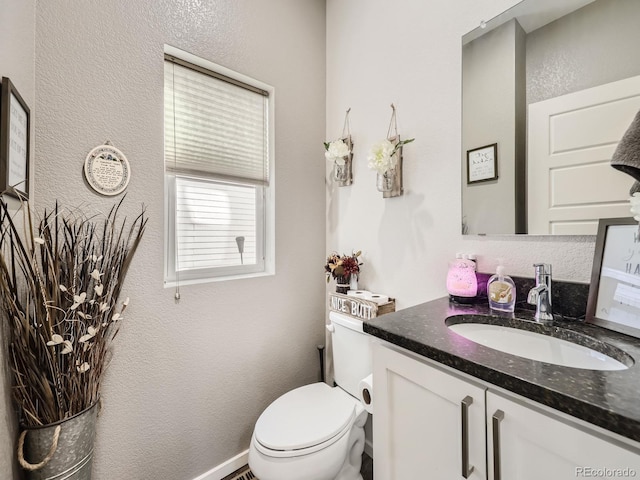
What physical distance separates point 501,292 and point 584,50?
830 millimetres

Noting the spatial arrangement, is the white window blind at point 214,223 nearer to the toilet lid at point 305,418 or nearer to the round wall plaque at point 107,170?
the round wall plaque at point 107,170

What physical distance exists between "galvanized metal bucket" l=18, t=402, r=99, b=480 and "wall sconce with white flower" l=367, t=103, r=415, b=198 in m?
1.51

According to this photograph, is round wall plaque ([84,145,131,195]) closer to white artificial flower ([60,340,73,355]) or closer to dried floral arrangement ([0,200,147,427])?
dried floral arrangement ([0,200,147,427])

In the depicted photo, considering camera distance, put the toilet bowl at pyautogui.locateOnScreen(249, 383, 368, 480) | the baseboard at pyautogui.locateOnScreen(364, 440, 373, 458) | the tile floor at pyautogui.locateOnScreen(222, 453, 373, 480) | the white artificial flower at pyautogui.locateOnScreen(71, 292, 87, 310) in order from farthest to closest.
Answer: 1. the baseboard at pyautogui.locateOnScreen(364, 440, 373, 458)
2. the tile floor at pyautogui.locateOnScreen(222, 453, 373, 480)
3. the toilet bowl at pyautogui.locateOnScreen(249, 383, 368, 480)
4. the white artificial flower at pyautogui.locateOnScreen(71, 292, 87, 310)

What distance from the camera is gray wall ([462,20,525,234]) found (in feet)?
3.31

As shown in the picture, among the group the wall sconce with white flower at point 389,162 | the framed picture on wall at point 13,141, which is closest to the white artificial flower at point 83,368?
the framed picture on wall at point 13,141

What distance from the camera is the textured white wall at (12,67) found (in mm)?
763

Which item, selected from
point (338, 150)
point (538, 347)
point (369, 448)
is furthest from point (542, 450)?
point (338, 150)

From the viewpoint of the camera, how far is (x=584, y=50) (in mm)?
852

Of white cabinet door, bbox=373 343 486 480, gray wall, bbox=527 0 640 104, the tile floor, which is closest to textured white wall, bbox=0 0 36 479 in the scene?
the tile floor

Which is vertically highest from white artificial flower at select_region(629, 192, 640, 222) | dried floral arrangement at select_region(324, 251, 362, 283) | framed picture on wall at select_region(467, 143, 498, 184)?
framed picture on wall at select_region(467, 143, 498, 184)

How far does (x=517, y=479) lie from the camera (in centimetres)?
54

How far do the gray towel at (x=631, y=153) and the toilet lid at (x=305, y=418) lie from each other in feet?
4.17

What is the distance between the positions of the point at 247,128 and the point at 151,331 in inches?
45.9
